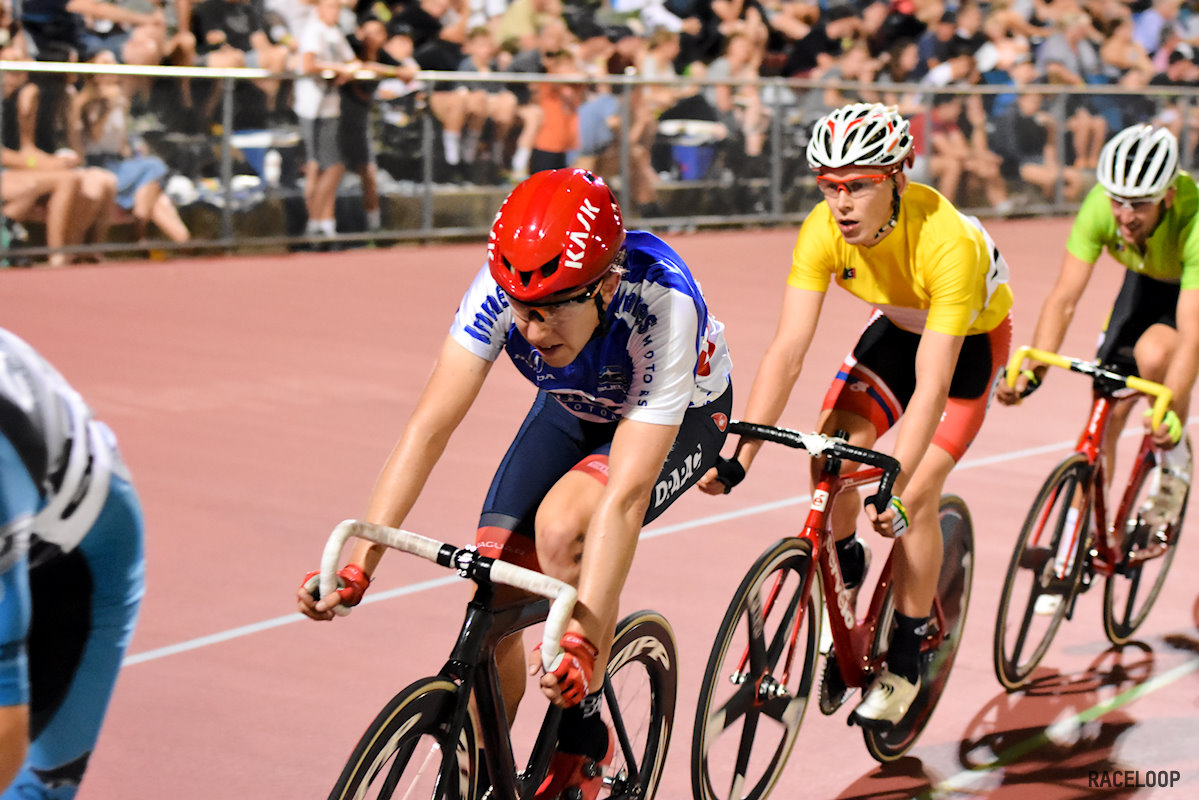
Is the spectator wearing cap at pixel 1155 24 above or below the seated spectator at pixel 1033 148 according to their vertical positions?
above

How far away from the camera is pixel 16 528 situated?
69.6 inches

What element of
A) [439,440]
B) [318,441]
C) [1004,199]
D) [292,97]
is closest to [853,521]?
[439,440]

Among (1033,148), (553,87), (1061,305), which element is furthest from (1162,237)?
(1033,148)

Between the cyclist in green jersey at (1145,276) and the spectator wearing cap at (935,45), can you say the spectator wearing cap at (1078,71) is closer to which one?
the spectator wearing cap at (935,45)

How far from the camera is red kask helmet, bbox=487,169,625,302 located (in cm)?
269

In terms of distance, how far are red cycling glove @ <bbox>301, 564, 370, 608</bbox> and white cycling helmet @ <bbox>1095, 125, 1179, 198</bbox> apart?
3018mm

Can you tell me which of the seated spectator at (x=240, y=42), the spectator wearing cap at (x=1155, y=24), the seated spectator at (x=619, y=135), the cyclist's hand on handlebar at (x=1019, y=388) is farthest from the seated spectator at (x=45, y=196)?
the spectator wearing cap at (x=1155, y=24)

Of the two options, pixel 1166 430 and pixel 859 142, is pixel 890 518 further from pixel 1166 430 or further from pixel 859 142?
pixel 1166 430

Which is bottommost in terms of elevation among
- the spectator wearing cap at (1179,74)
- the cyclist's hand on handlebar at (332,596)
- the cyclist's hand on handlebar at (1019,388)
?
the spectator wearing cap at (1179,74)

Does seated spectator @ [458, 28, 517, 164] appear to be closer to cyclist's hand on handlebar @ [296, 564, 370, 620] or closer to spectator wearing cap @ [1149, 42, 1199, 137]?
spectator wearing cap @ [1149, 42, 1199, 137]

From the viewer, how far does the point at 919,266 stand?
3939 mm

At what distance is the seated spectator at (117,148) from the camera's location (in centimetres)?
1004

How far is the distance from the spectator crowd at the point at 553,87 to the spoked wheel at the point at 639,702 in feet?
25.3

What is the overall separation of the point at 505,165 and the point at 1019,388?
26.2ft
